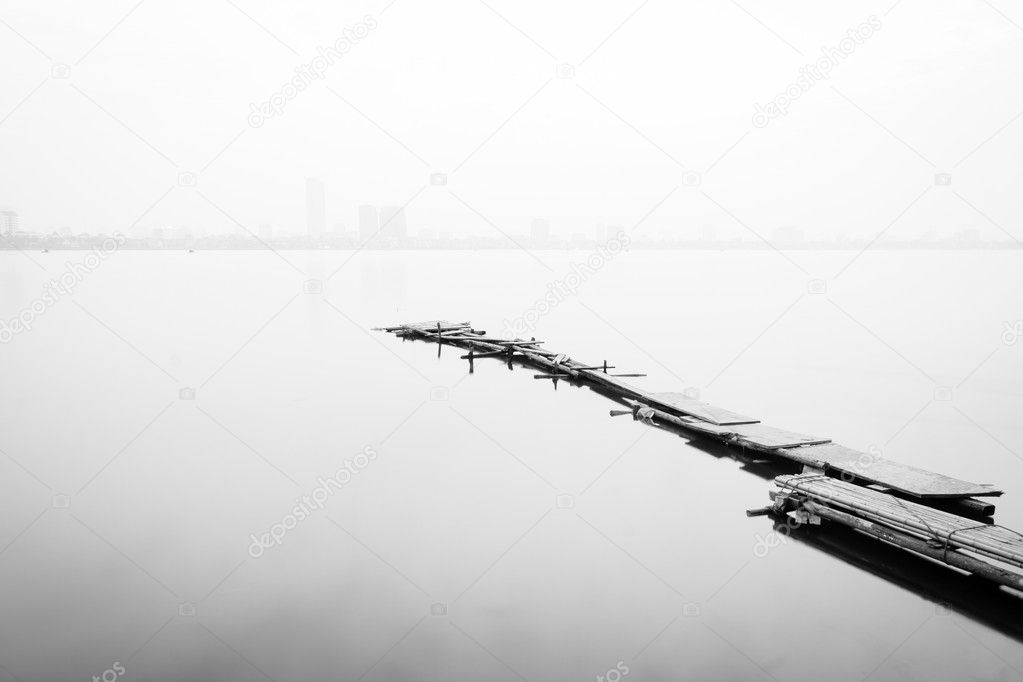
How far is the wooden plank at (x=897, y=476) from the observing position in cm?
1014

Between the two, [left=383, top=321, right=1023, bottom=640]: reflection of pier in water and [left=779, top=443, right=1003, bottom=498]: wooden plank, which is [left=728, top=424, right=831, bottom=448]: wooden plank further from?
[left=779, top=443, right=1003, bottom=498]: wooden plank

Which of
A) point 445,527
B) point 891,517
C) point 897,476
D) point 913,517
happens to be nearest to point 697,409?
point 897,476

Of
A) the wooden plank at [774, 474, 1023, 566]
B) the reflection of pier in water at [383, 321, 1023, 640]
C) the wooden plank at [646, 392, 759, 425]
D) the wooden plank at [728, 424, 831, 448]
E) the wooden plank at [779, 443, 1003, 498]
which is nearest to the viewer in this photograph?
the wooden plank at [774, 474, 1023, 566]

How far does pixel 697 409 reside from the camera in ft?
54.9

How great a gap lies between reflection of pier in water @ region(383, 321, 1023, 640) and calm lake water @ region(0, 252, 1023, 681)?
14 centimetres

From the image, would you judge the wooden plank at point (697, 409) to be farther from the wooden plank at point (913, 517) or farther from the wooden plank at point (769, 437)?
the wooden plank at point (913, 517)

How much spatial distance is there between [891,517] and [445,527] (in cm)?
644

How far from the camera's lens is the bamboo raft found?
8.23 meters

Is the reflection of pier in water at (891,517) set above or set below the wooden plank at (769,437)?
below

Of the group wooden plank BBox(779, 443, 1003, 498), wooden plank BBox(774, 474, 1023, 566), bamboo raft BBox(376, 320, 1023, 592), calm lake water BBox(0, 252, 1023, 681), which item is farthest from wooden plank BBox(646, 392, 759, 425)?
wooden plank BBox(774, 474, 1023, 566)

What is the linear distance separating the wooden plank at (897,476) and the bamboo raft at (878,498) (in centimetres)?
1

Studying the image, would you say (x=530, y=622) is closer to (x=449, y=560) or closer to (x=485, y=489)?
(x=449, y=560)

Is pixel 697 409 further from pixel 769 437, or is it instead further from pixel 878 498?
pixel 878 498

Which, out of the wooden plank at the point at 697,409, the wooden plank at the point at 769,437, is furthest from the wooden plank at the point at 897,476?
the wooden plank at the point at 697,409
